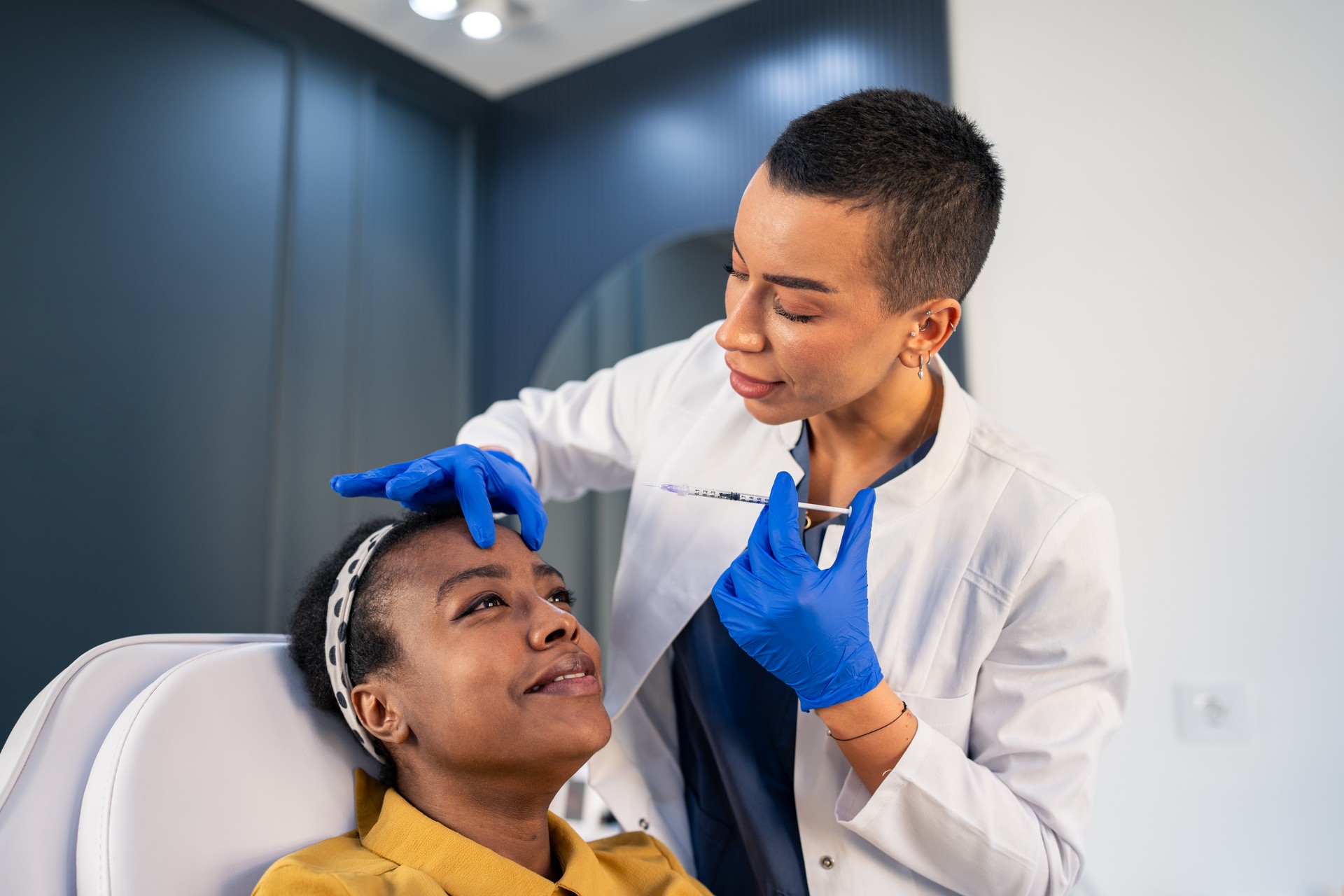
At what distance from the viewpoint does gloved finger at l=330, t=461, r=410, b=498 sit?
4.14 ft

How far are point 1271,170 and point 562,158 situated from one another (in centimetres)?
175

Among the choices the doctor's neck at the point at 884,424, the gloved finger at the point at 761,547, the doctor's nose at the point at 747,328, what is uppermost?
the doctor's nose at the point at 747,328

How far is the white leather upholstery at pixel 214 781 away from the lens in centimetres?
99

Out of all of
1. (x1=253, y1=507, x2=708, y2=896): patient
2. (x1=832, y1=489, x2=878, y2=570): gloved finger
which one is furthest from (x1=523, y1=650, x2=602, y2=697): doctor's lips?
(x1=832, y1=489, x2=878, y2=570): gloved finger

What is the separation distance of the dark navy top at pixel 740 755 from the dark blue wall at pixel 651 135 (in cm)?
99

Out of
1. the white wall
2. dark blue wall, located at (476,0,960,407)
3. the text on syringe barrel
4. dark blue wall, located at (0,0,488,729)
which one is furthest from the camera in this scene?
dark blue wall, located at (476,0,960,407)

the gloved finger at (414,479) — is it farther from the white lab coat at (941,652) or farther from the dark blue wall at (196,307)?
the dark blue wall at (196,307)

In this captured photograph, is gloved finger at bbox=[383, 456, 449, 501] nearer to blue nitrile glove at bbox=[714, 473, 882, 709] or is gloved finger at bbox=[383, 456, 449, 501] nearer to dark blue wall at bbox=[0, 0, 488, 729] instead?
blue nitrile glove at bbox=[714, 473, 882, 709]

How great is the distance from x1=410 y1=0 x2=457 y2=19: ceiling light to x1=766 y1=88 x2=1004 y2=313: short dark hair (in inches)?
58.5

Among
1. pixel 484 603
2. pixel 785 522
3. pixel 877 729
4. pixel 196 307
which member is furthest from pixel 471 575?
pixel 196 307

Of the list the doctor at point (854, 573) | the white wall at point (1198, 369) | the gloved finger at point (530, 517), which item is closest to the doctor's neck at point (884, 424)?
the doctor at point (854, 573)

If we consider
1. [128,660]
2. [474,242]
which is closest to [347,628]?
[128,660]

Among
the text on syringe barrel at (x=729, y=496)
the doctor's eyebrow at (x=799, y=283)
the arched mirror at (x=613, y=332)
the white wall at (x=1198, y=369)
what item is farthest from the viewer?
the arched mirror at (x=613, y=332)

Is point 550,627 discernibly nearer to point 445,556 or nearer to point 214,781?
point 445,556
